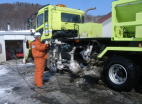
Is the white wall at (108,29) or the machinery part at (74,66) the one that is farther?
the machinery part at (74,66)

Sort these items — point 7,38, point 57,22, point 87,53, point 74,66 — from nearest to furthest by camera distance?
point 87,53, point 74,66, point 57,22, point 7,38

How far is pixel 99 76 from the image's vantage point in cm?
718

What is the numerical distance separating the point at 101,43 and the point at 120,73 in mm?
1291

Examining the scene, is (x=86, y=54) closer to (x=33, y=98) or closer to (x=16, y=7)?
(x=33, y=98)

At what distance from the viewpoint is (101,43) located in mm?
7250

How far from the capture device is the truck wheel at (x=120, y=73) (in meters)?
5.95

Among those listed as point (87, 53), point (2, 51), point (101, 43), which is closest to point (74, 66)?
point (87, 53)

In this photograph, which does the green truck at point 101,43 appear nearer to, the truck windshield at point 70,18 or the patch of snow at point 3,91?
the truck windshield at point 70,18

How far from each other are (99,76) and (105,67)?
59cm

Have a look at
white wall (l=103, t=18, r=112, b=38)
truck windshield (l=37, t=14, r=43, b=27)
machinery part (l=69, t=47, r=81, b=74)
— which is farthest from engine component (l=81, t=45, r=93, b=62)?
truck windshield (l=37, t=14, r=43, b=27)

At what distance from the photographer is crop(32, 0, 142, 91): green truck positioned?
5.99 m

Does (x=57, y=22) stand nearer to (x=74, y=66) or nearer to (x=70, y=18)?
(x=70, y=18)

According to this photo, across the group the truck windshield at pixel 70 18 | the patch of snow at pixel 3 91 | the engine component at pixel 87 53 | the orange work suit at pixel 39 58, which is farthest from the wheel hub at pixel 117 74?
the truck windshield at pixel 70 18

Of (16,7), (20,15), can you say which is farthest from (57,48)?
(16,7)
